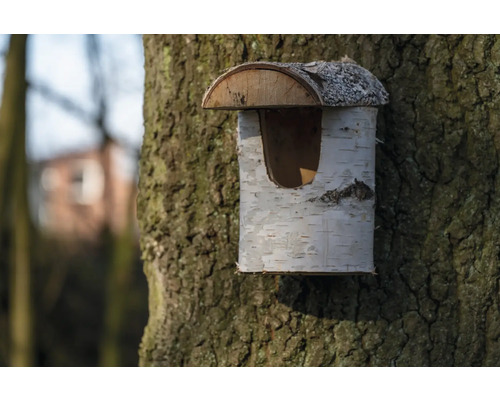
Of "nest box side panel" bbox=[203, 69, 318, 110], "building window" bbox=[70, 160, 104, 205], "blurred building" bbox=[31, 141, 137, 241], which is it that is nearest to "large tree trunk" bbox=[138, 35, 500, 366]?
"nest box side panel" bbox=[203, 69, 318, 110]

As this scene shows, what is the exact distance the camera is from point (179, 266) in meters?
→ 2.93

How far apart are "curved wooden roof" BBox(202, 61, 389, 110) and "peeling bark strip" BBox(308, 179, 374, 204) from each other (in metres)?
0.30

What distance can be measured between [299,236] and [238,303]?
1.82 ft

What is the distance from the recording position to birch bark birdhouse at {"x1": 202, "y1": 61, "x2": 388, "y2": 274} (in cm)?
237

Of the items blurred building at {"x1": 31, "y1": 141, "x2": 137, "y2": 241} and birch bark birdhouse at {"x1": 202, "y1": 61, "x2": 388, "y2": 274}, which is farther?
blurred building at {"x1": 31, "y1": 141, "x2": 137, "y2": 241}

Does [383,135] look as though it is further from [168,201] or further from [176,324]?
[176,324]

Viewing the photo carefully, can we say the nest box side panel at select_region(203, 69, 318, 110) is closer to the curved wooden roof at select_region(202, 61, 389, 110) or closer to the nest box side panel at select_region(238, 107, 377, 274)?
the curved wooden roof at select_region(202, 61, 389, 110)

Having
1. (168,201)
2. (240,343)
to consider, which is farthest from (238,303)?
(168,201)

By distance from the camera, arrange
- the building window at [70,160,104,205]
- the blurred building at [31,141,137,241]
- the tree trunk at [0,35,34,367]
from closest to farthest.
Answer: the tree trunk at [0,35,34,367], the blurred building at [31,141,137,241], the building window at [70,160,104,205]

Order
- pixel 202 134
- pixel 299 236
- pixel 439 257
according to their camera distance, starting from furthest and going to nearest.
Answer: pixel 202 134
pixel 439 257
pixel 299 236

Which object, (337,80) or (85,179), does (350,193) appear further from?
(85,179)

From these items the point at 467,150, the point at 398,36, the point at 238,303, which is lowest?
the point at 238,303

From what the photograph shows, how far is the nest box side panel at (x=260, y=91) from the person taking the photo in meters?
2.31

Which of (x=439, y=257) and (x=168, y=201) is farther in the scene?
(x=168, y=201)
